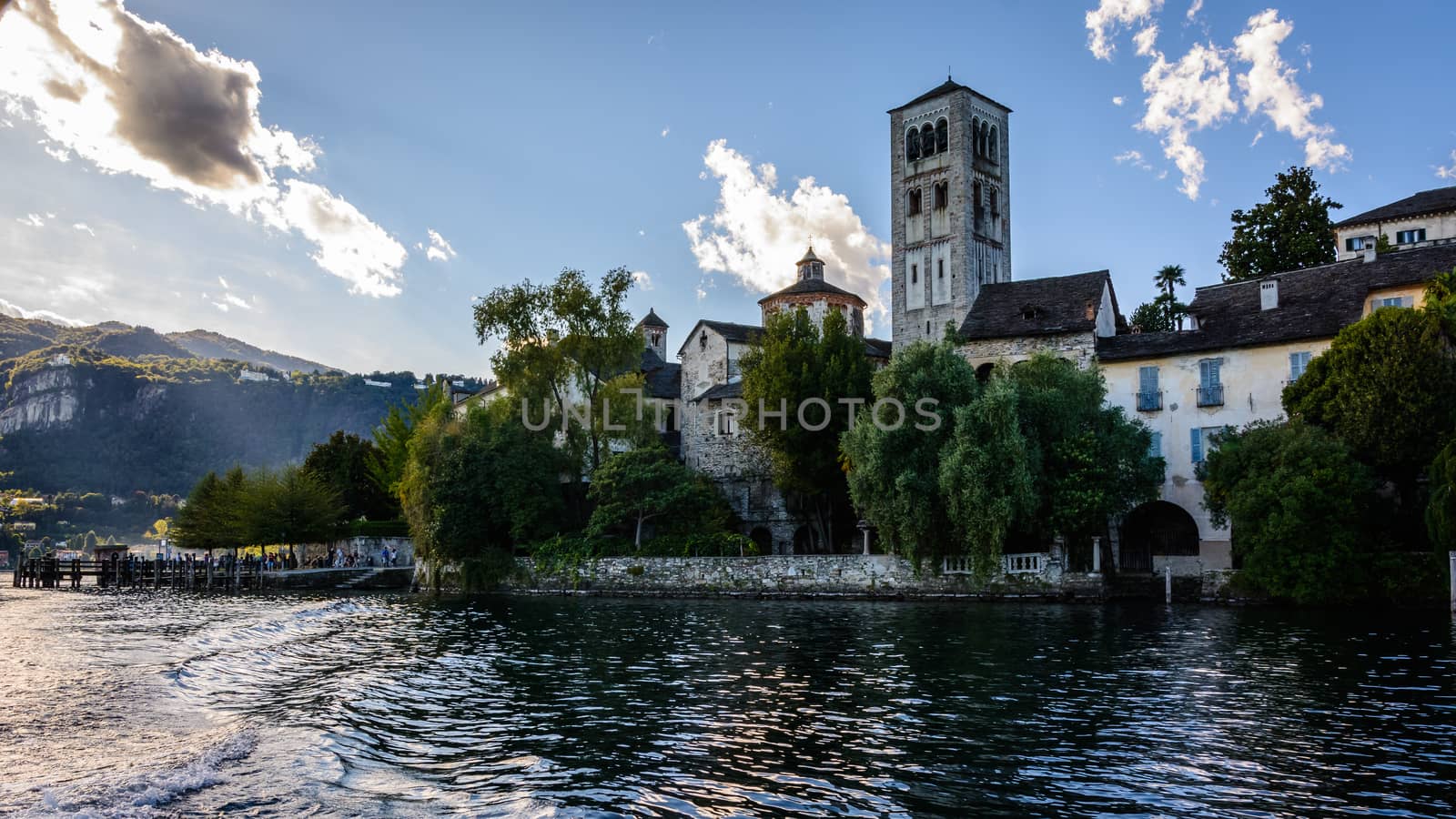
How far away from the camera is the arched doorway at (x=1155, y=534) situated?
39.7 m

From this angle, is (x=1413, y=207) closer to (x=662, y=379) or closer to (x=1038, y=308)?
(x=1038, y=308)

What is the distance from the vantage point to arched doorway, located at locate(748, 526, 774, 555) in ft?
179

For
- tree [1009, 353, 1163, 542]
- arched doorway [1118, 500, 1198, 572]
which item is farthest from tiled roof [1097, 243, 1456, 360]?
arched doorway [1118, 500, 1198, 572]

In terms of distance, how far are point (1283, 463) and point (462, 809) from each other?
92.3 feet

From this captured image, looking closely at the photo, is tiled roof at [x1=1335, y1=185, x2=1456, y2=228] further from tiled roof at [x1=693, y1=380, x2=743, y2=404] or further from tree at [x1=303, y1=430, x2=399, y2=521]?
tree at [x1=303, y1=430, x2=399, y2=521]

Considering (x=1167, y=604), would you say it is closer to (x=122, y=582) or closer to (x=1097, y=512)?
(x=1097, y=512)

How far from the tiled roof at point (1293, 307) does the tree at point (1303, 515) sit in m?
7.75

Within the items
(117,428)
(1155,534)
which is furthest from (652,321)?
(117,428)

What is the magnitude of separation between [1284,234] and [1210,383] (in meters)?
18.7

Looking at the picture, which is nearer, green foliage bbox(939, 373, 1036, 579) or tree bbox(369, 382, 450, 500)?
green foliage bbox(939, 373, 1036, 579)

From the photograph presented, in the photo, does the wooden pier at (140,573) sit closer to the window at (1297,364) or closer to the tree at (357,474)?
the tree at (357,474)

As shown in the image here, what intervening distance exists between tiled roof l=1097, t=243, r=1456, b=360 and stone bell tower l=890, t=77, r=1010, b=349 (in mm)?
11696

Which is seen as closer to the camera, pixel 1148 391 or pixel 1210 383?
pixel 1210 383

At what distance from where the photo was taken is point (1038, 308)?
44094mm
